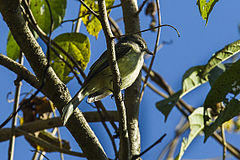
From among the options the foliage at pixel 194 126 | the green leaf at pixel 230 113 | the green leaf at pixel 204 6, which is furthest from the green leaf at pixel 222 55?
the green leaf at pixel 204 6

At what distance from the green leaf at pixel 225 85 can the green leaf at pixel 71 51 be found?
49.4 inches

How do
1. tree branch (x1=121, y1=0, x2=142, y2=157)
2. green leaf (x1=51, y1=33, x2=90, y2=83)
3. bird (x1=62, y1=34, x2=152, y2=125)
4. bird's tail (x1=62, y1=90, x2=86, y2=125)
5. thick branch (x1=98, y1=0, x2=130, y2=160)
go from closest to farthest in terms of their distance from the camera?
thick branch (x1=98, y1=0, x2=130, y2=160)
bird's tail (x1=62, y1=90, x2=86, y2=125)
tree branch (x1=121, y1=0, x2=142, y2=157)
bird (x1=62, y1=34, x2=152, y2=125)
green leaf (x1=51, y1=33, x2=90, y2=83)

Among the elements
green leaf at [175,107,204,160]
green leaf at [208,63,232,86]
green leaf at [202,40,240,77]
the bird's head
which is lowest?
green leaf at [175,107,204,160]

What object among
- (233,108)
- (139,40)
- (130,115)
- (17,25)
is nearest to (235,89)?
(233,108)

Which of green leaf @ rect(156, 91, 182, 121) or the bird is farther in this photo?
the bird

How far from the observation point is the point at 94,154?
89.0 inches

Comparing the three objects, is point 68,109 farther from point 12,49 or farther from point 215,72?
point 215,72

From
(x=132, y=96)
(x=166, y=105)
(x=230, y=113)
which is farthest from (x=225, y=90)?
(x=132, y=96)

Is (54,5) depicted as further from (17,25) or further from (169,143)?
(169,143)

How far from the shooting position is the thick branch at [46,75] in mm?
2090

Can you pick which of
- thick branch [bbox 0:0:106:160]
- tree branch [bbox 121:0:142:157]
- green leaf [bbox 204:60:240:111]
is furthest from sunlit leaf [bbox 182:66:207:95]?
thick branch [bbox 0:0:106:160]

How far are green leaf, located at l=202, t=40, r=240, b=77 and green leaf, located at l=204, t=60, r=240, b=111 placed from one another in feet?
1.66

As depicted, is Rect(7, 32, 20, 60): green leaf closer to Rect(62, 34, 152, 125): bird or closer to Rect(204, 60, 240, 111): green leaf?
Rect(62, 34, 152, 125): bird

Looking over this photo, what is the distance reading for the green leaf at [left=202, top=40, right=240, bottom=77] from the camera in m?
2.85
